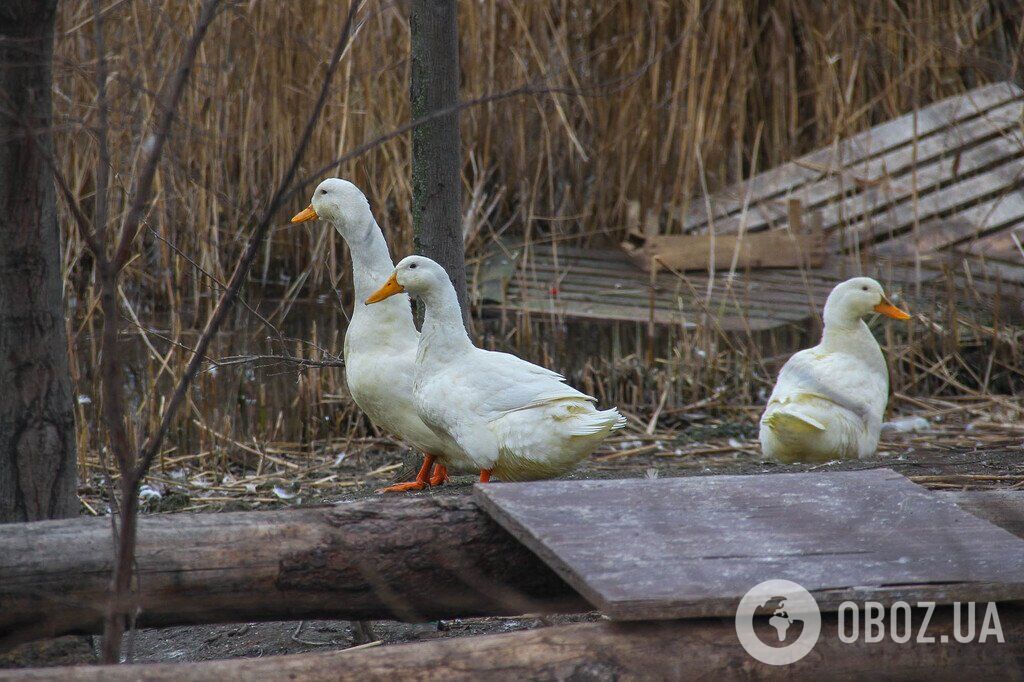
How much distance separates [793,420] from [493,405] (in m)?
1.21

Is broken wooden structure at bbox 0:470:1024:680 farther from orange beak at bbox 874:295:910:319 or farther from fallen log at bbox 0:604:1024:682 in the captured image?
orange beak at bbox 874:295:910:319

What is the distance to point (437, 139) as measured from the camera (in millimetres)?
4148

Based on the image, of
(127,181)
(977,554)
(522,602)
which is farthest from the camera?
(127,181)

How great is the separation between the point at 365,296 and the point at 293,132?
2.81m

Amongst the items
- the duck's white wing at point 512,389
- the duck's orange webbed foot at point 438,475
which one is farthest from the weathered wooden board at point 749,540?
the duck's orange webbed foot at point 438,475

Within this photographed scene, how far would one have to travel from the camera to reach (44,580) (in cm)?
245

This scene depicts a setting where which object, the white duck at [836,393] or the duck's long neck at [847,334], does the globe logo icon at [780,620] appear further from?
the duck's long neck at [847,334]

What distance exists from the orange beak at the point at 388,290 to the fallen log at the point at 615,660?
182 centimetres

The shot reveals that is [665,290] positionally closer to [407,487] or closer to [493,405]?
[407,487]

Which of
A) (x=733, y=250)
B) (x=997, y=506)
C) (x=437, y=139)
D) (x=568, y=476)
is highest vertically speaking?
(x=437, y=139)

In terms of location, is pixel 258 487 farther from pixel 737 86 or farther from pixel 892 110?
pixel 892 110

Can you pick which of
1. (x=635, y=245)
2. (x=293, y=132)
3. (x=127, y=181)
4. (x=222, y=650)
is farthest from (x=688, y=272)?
→ (x=222, y=650)

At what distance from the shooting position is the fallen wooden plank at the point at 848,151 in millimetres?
7695

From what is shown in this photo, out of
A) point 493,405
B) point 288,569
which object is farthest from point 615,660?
point 493,405
